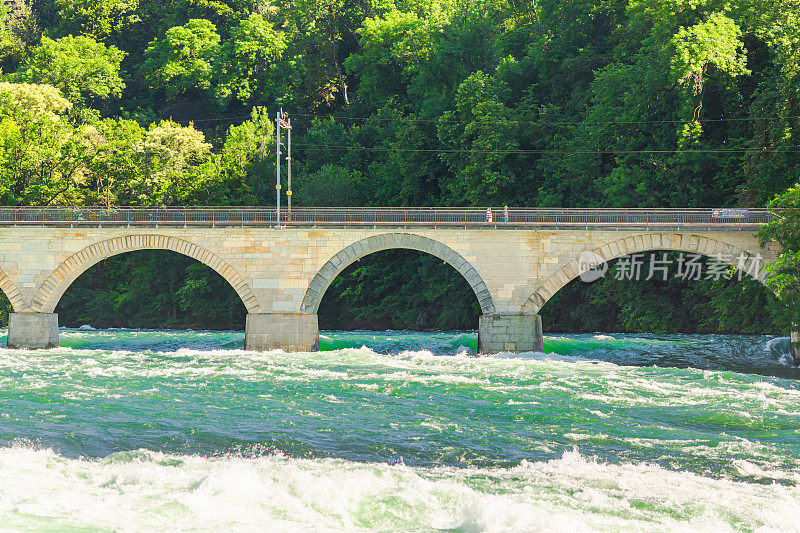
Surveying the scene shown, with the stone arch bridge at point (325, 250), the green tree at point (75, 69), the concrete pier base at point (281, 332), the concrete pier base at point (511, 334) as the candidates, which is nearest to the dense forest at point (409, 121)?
the green tree at point (75, 69)

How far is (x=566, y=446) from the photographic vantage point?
796 inches

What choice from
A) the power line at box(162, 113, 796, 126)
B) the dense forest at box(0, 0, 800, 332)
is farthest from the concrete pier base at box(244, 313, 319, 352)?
the power line at box(162, 113, 796, 126)

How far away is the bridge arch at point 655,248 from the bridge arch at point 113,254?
13.2m

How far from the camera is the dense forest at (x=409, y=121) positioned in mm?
48688

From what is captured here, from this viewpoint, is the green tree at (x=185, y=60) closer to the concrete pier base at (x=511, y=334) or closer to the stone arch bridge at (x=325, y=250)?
the stone arch bridge at (x=325, y=250)

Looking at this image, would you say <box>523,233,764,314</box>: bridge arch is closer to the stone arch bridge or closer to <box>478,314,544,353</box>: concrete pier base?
the stone arch bridge

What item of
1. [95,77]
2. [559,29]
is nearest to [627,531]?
[559,29]

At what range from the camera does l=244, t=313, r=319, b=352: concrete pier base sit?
42156 mm

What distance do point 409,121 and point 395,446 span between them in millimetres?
45225

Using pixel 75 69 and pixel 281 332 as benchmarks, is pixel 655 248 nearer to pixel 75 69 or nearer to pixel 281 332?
pixel 281 332

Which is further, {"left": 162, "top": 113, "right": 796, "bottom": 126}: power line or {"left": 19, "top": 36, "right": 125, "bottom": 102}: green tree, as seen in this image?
{"left": 19, "top": 36, "right": 125, "bottom": 102}: green tree

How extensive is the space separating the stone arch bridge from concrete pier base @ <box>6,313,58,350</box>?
0.15 ft

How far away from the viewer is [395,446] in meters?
20.2

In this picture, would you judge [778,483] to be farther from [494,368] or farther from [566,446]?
[494,368]
